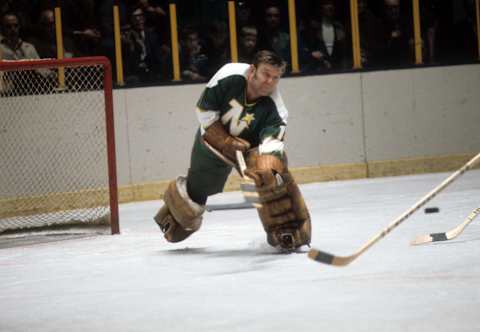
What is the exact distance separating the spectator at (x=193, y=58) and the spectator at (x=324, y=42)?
775mm

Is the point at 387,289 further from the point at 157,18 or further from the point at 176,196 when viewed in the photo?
the point at 157,18

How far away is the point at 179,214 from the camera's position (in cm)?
543

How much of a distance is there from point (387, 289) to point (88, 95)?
4.05m

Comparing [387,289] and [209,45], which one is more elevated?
[209,45]

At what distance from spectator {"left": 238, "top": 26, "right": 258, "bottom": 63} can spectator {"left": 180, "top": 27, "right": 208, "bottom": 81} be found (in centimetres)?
28

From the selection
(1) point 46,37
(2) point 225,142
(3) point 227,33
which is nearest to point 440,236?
(2) point 225,142

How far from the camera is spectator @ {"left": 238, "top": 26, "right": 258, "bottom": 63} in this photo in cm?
820

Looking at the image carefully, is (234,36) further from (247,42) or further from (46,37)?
(46,37)

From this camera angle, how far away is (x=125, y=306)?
407cm

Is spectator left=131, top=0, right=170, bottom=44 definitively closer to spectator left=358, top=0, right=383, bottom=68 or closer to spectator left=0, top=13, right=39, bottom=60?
spectator left=0, top=13, right=39, bottom=60

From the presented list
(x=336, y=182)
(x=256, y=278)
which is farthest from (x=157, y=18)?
(x=256, y=278)

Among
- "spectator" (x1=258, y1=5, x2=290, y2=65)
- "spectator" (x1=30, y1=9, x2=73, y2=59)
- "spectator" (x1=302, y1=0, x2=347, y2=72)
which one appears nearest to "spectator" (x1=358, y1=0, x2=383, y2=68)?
"spectator" (x1=302, y1=0, x2=347, y2=72)

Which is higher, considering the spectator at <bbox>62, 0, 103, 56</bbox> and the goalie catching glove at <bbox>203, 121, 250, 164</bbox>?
the spectator at <bbox>62, 0, 103, 56</bbox>

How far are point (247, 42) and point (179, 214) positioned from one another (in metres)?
3.02
